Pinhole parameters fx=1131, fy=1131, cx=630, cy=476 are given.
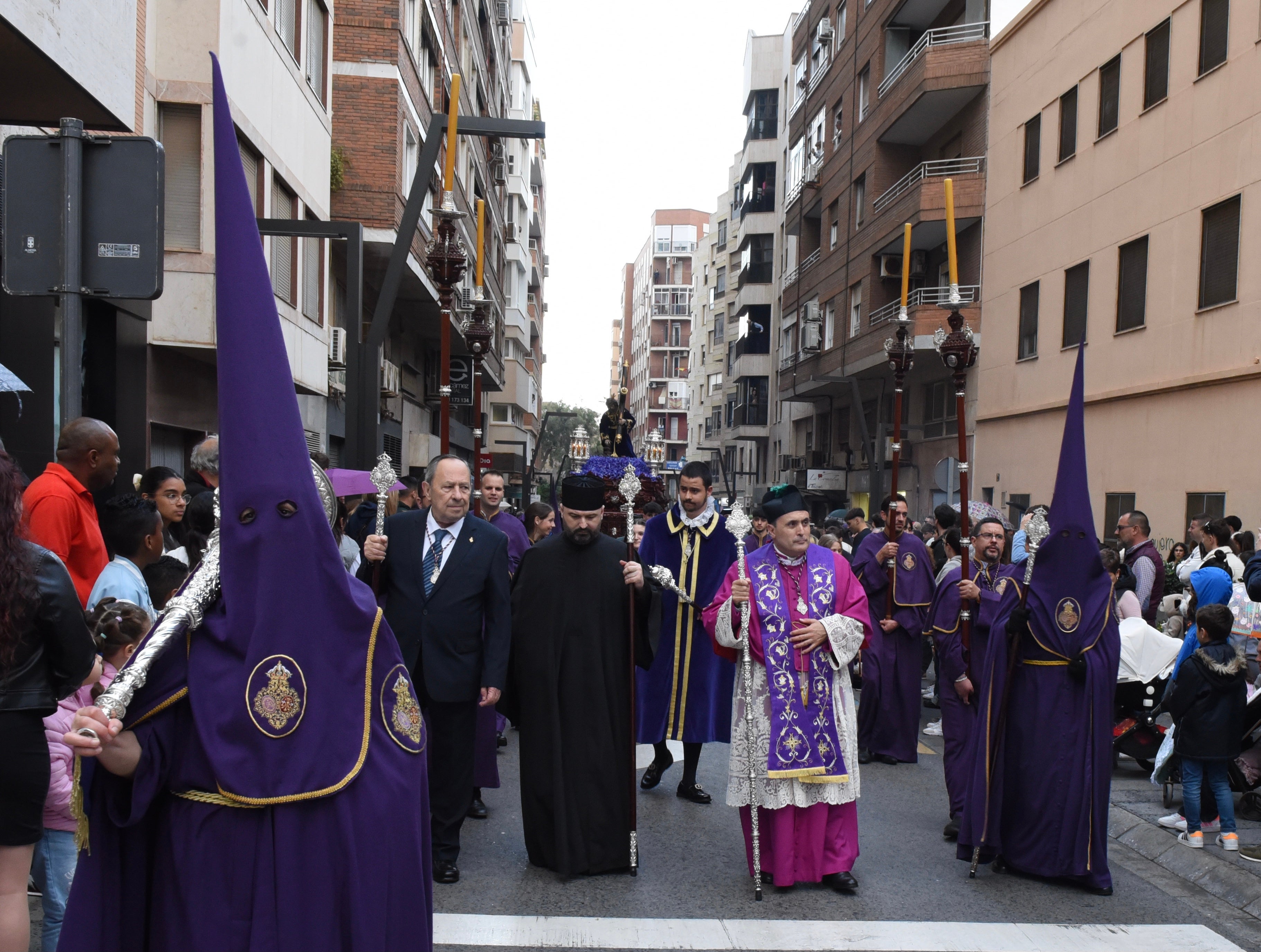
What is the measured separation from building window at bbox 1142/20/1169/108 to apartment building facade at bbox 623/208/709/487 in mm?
90178

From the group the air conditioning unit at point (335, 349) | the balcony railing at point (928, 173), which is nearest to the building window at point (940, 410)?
the balcony railing at point (928, 173)

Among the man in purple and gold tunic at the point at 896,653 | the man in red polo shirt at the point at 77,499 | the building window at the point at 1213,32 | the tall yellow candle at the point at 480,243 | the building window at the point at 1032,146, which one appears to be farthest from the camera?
the building window at the point at 1032,146

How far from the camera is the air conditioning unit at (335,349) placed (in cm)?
1933

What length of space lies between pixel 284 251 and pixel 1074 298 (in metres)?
13.7

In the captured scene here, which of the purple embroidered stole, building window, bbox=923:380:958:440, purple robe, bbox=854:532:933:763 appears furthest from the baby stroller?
building window, bbox=923:380:958:440

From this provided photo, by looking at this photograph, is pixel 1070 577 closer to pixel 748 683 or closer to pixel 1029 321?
pixel 748 683

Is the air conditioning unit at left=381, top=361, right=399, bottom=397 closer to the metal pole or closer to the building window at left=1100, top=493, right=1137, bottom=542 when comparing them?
the building window at left=1100, top=493, right=1137, bottom=542

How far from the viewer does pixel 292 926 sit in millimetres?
2939

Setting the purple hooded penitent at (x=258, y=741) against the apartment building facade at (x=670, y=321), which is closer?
the purple hooded penitent at (x=258, y=741)

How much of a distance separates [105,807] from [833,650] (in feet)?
13.0

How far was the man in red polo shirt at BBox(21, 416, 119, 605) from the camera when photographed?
5070mm

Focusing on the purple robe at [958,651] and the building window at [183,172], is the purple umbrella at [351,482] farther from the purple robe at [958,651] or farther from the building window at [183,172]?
the building window at [183,172]

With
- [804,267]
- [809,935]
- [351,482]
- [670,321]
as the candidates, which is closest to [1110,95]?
[351,482]

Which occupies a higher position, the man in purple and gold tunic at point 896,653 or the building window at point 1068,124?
the building window at point 1068,124
